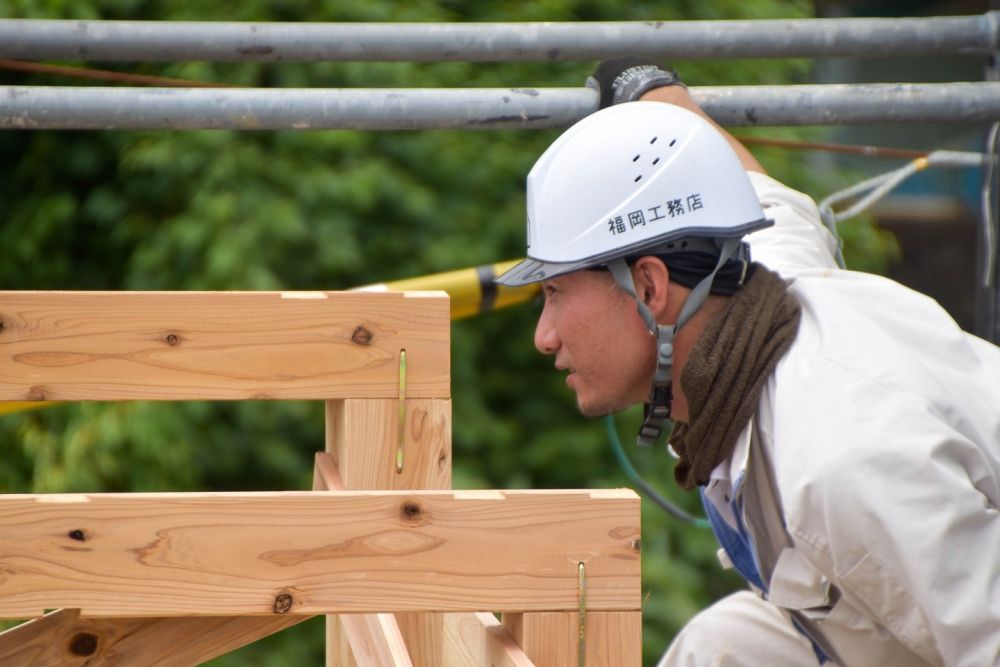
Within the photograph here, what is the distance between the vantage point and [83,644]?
2014mm

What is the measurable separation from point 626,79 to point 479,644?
122 cm

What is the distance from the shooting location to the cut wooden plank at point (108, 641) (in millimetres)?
1982

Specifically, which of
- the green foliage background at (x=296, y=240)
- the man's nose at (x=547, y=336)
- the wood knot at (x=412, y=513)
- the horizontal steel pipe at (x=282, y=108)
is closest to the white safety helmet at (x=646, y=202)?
the man's nose at (x=547, y=336)

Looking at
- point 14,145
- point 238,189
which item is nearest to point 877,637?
point 238,189

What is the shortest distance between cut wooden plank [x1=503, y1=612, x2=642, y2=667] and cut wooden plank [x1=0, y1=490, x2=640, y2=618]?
21 mm

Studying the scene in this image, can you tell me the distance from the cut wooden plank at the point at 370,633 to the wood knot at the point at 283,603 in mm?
320

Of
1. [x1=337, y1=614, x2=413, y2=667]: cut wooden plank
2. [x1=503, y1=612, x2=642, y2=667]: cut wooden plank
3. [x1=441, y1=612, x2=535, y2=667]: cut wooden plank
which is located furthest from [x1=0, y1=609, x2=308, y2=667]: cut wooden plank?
[x1=503, y1=612, x2=642, y2=667]: cut wooden plank

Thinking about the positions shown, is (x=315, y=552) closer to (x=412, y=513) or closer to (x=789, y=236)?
(x=412, y=513)

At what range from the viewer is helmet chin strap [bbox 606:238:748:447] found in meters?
2.22

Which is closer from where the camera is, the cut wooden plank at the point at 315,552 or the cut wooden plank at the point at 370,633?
the cut wooden plank at the point at 315,552

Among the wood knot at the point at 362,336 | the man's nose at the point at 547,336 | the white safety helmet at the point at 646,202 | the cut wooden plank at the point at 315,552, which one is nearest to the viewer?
the cut wooden plank at the point at 315,552

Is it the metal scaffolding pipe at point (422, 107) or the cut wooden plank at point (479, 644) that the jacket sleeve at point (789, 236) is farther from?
the cut wooden plank at point (479, 644)

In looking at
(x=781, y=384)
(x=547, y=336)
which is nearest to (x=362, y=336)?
(x=547, y=336)

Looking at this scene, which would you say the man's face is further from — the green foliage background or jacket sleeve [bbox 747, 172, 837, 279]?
the green foliage background
